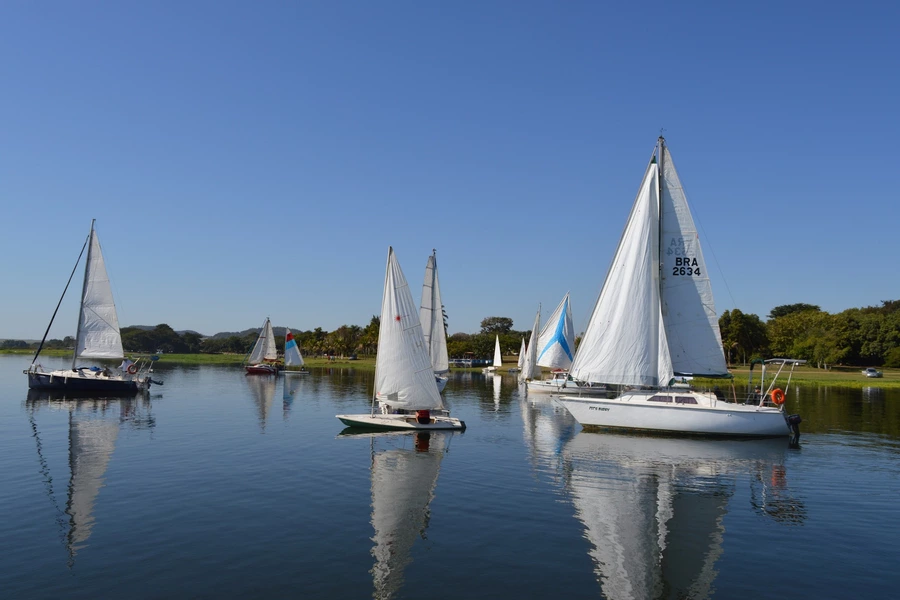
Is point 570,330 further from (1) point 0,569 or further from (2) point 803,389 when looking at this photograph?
(1) point 0,569

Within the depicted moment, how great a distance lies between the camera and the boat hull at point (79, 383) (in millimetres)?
60406

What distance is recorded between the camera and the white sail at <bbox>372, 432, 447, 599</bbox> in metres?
15.2

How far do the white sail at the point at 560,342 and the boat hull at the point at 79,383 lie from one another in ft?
162

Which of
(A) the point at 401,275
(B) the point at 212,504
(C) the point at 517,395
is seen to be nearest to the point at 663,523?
(B) the point at 212,504

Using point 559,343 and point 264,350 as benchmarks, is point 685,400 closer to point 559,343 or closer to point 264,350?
point 559,343

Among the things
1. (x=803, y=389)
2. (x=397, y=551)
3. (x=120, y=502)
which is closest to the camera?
(x=397, y=551)

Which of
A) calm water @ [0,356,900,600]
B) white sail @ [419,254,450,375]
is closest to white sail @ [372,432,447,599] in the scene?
calm water @ [0,356,900,600]

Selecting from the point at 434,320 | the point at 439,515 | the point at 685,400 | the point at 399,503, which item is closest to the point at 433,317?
the point at 434,320

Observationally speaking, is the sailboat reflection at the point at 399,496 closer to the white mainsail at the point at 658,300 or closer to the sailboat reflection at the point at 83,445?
the sailboat reflection at the point at 83,445

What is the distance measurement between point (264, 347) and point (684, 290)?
94.8 m

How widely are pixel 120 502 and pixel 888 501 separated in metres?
27.7

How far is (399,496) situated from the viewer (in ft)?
73.6

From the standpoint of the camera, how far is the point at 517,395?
2862 inches

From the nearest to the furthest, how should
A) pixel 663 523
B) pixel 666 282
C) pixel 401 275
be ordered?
pixel 663 523
pixel 401 275
pixel 666 282
